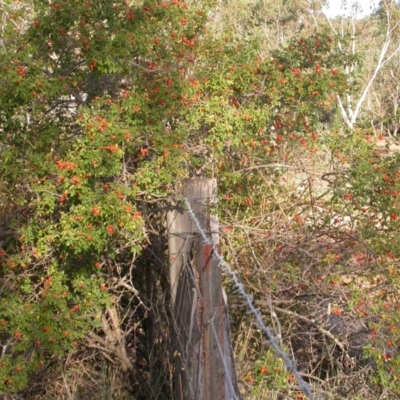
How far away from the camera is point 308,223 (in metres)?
5.68

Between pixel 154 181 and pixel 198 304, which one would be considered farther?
pixel 154 181

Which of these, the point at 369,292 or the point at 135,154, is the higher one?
the point at 135,154

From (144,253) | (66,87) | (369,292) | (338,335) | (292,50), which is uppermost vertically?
(292,50)

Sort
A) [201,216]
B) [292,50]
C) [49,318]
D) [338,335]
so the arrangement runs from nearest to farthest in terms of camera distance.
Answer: [201,216] → [49,318] → [338,335] → [292,50]

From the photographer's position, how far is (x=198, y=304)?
3.20 metres

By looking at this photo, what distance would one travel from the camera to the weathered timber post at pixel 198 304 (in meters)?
2.88

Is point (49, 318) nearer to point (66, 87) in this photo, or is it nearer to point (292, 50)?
point (66, 87)

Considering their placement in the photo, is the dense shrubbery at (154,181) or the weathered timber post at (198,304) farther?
the dense shrubbery at (154,181)

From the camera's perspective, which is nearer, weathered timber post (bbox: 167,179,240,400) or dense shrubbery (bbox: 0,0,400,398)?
weathered timber post (bbox: 167,179,240,400)

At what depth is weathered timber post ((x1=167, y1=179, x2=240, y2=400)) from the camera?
2883 mm

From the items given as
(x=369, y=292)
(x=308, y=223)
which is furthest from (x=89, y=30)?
(x=369, y=292)

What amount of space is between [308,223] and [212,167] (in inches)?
35.4

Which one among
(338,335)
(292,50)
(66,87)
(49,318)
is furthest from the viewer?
(292,50)

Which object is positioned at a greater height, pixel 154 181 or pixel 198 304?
pixel 154 181
